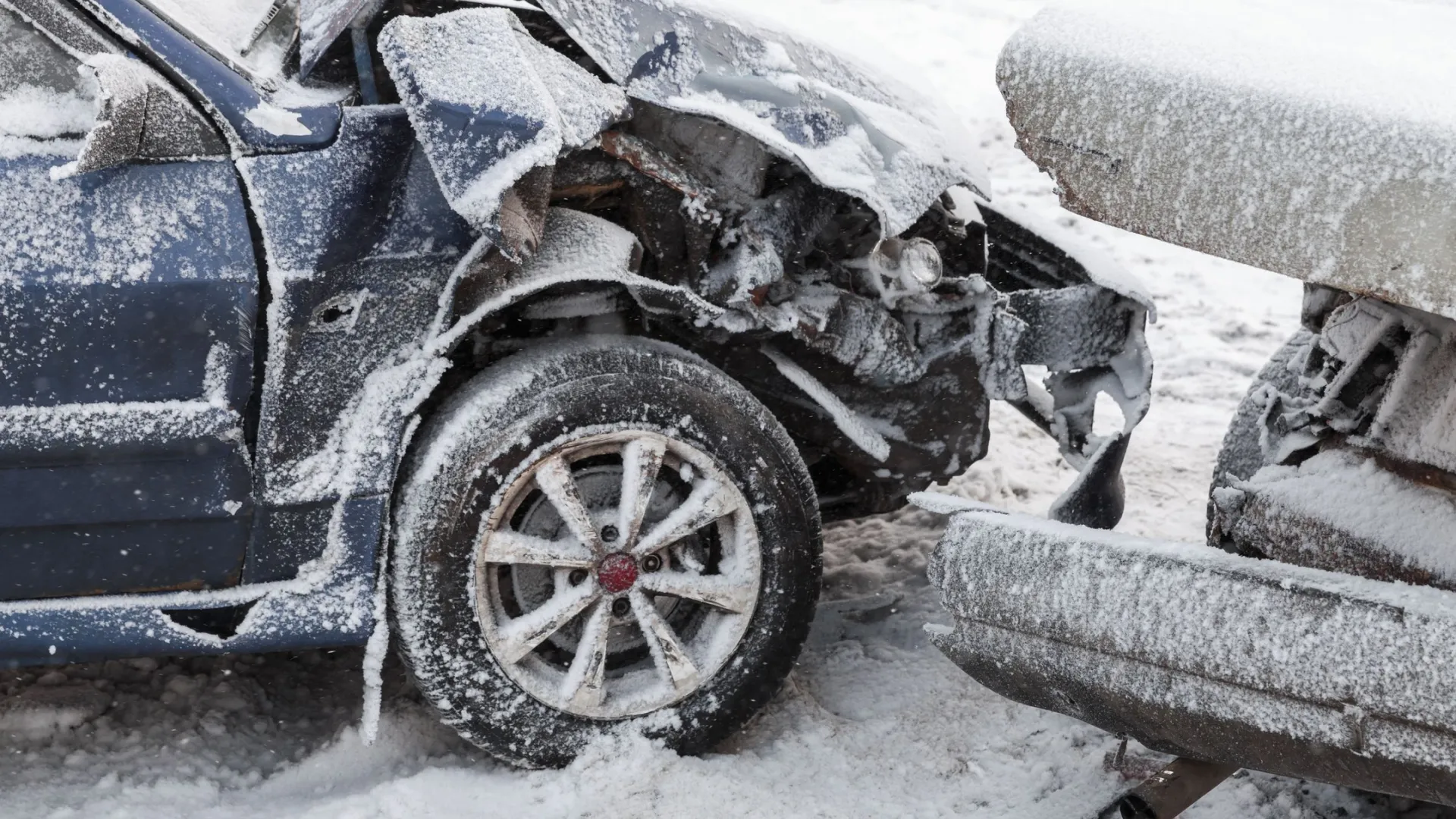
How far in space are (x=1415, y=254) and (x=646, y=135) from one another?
153 cm

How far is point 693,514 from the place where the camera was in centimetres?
256

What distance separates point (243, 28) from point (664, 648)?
151 centimetres

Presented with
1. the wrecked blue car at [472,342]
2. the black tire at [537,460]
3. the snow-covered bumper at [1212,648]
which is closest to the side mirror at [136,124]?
the wrecked blue car at [472,342]

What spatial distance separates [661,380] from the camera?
2.52 m

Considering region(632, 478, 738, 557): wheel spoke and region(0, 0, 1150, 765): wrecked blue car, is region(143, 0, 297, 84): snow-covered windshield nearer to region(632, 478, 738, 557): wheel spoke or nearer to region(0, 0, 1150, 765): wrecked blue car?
region(0, 0, 1150, 765): wrecked blue car

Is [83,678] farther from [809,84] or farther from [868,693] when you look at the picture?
[809,84]

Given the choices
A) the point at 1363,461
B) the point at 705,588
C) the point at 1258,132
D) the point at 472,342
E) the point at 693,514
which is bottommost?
the point at 705,588

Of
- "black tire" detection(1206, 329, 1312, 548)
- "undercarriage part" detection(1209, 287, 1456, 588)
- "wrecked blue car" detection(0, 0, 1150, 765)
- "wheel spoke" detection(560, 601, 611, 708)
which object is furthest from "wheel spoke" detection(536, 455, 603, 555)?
"black tire" detection(1206, 329, 1312, 548)

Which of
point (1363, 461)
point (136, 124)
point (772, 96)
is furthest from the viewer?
point (772, 96)

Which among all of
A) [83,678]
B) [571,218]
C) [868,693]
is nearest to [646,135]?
[571,218]

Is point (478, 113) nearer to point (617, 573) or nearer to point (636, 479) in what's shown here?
point (636, 479)

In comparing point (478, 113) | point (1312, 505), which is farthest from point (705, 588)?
point (1312, 505)

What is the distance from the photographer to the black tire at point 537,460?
2.43 metres

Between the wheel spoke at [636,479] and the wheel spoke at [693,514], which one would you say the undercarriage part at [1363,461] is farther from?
the wheel spoke at [636,479]
